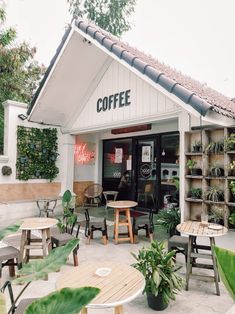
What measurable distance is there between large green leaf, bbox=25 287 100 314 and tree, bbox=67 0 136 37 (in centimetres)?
1461

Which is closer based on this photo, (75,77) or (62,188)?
(75,77)

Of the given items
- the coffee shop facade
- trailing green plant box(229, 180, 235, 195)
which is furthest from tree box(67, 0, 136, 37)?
trailing green plant box(229, 180, 235, 195)

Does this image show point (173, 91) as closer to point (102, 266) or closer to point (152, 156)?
point (102, 266)

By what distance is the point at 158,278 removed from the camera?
2.85 metres

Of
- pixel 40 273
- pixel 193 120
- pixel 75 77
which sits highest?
pixel 75 77

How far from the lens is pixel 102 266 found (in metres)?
2.50

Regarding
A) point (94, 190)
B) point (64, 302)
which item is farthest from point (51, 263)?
point (94, 190)

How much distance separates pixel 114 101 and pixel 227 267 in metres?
6.12

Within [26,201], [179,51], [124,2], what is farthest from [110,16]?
[26,201]

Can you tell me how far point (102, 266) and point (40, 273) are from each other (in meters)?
1.44

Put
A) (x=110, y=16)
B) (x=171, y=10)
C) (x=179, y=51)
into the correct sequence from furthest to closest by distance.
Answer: (x=179, y=51)
(x=110, y=16)
(x=171, y=10)

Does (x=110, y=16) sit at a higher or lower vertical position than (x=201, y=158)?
higher

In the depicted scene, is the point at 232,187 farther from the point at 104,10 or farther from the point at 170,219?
the point at 104,10

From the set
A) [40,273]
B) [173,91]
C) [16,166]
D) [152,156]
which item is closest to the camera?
[40,273]
